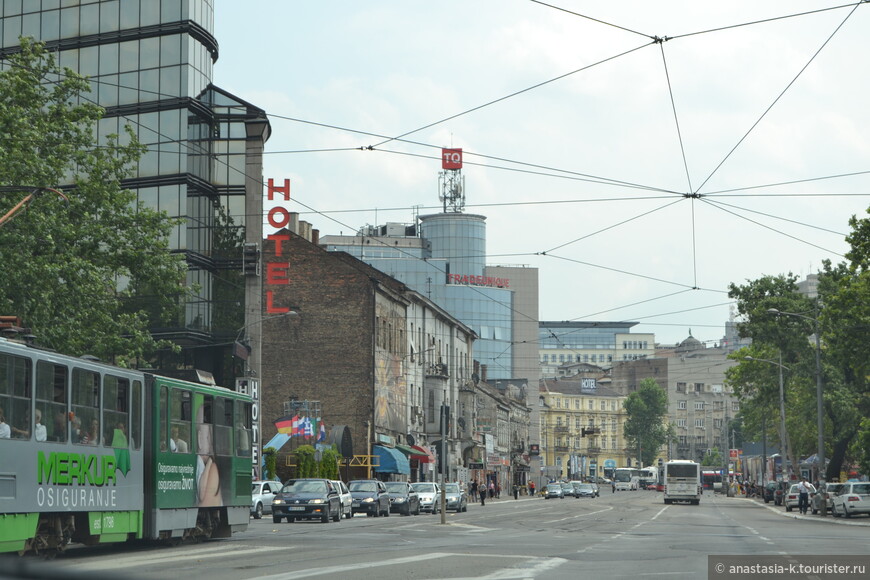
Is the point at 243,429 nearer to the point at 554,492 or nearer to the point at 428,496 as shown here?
the point at 428,496

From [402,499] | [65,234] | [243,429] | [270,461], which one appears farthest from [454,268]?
[243,429]

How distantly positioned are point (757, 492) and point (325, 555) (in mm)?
90272

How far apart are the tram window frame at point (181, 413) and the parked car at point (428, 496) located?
3044 centimetres

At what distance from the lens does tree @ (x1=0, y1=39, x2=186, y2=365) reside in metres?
30.6

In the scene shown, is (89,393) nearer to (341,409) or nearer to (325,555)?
(325,555)

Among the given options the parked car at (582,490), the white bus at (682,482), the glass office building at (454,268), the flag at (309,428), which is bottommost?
the parked car at (582,490)

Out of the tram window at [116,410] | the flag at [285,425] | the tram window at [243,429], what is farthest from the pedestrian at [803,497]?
the tram window at [116,410]

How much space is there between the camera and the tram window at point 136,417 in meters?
20.6

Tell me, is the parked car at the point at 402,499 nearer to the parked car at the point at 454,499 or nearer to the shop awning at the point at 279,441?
the parked car at the point at 454,499

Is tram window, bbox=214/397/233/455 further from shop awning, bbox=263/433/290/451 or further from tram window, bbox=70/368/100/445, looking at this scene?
shop awning, bbox=263/433/290/451

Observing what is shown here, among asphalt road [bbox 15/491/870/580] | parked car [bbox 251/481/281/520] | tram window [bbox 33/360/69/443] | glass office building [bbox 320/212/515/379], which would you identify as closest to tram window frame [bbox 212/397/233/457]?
asphalt road [bbox 15/491/870/580]

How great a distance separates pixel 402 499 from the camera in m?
50.1

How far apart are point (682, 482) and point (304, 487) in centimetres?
4265

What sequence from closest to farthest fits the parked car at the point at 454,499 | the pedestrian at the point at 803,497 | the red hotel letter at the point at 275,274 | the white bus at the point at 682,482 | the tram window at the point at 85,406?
the tram window at the point at 85,406
the parked car at the point at 454,499
the pedestrian at the point at 803,497
the red hotel letter at the point at 275,274
the white bus at the point at 682,482
